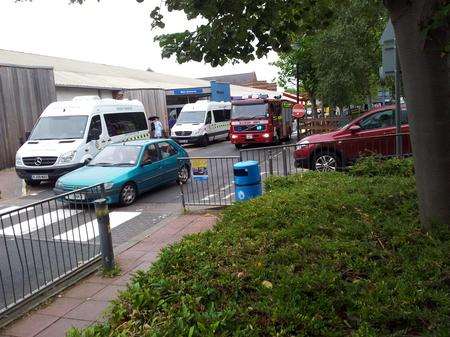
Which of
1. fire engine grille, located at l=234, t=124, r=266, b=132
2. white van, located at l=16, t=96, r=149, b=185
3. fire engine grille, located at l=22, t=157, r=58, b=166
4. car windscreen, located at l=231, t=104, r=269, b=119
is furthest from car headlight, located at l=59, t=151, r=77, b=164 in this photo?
car windscreen, located at l=231, t=104, r=269, b=119

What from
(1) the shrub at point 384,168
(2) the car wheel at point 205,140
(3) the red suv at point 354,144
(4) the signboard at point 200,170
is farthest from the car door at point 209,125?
(1) the shrub at point 384,168

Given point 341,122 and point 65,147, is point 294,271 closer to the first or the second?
point 65,147

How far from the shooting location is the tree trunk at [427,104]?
4320 mm

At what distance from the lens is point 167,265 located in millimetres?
4164

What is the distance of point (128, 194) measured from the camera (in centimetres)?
1124

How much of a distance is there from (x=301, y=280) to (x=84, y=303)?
2851mm

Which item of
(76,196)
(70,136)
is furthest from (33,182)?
(76,196)

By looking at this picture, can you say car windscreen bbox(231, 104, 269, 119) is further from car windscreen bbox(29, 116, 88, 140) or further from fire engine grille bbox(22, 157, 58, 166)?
fire engine grille bbox(22, 157, 58, 166)

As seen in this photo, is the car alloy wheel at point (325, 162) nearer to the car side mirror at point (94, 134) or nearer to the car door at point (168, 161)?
the car door at point (168, 161)

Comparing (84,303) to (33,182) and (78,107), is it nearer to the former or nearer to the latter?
(33,182)

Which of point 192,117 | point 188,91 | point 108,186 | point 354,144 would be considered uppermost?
point 188,91

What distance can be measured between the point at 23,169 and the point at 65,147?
53.7 inches

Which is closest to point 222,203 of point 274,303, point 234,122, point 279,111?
point 274,303

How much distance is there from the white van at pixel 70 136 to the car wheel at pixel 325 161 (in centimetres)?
698
